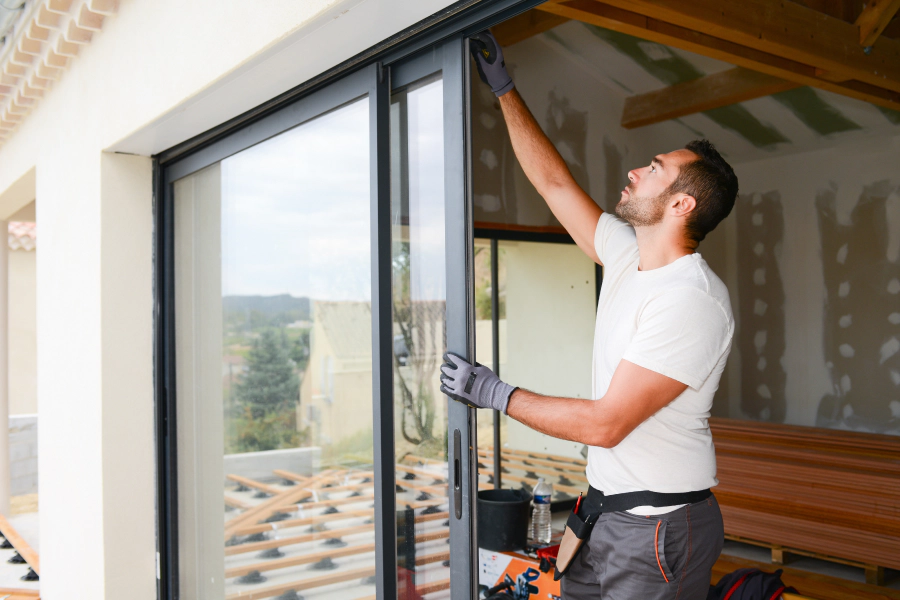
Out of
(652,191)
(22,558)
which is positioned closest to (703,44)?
(652,191)

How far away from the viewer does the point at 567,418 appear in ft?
5.43

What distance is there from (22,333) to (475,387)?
964 cm

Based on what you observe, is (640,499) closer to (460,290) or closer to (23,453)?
(460,290)

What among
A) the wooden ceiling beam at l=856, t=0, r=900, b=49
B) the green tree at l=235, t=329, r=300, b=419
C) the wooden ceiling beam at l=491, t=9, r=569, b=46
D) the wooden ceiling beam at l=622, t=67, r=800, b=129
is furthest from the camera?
the wooden ceiling beam at l=622, t=67, r=800, b=129

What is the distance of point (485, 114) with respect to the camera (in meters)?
5.01

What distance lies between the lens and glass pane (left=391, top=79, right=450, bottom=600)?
1.78 metres

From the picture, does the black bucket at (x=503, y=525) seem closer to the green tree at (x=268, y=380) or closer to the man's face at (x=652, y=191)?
the green tree at (x=268, y=380)

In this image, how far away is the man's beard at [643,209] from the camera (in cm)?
183

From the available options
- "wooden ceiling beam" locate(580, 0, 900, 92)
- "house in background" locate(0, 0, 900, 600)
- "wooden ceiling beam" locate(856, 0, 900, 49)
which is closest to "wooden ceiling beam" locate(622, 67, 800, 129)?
"house in background" locate(0, 0, 900, 600)

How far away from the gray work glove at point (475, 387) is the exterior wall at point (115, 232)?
847 millimetres

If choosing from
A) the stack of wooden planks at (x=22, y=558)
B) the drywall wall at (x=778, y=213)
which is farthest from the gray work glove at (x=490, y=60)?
the stack of wooden planks at (x=22, y=558)

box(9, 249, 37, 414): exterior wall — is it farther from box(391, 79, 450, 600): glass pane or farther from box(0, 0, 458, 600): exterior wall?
box(391, 79, 450, 600): glass pane

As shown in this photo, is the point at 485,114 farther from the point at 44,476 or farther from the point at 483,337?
the point at 44,476

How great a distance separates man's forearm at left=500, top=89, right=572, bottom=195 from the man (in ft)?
0.39
